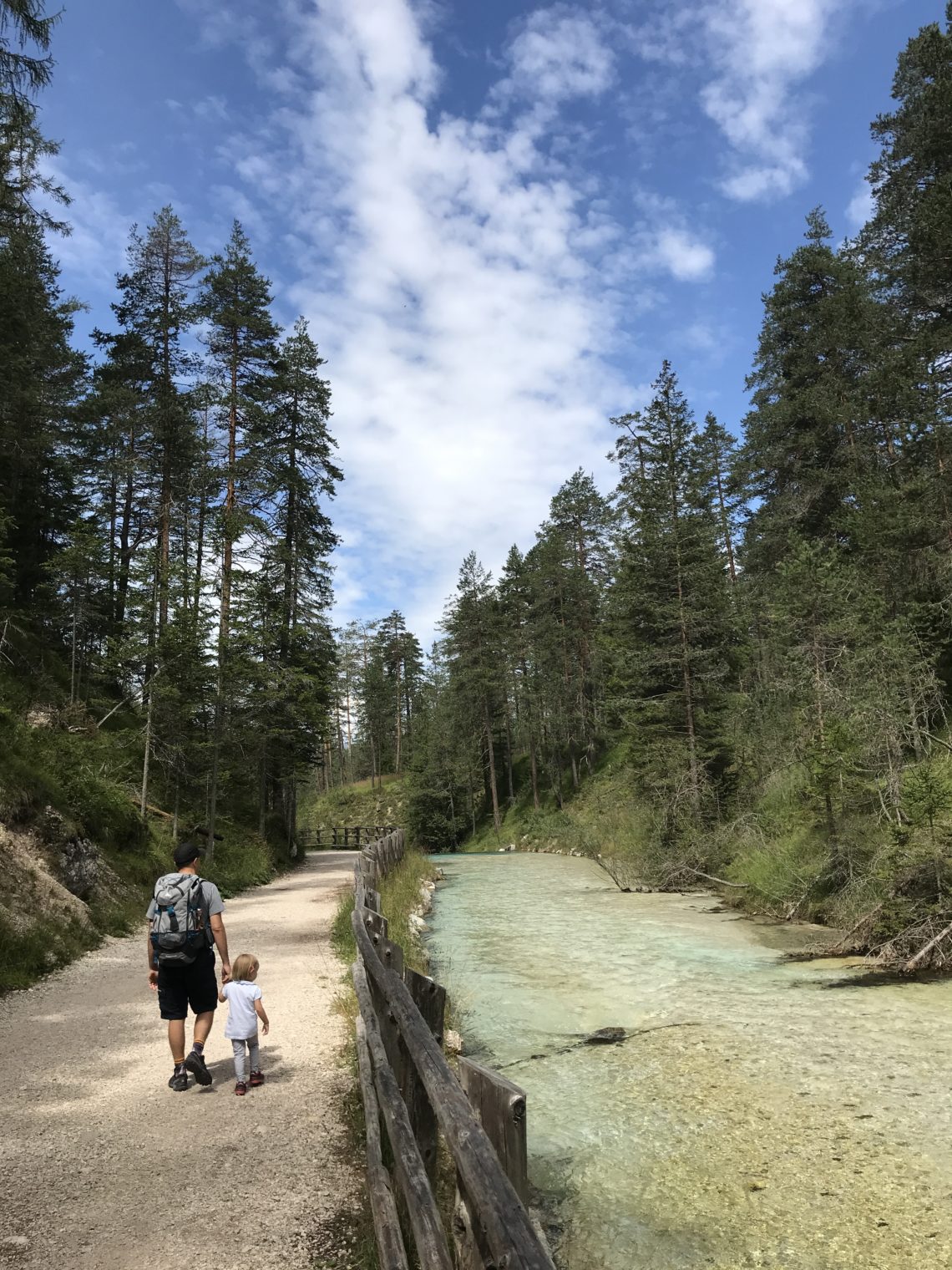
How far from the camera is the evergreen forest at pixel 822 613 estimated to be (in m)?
12.2

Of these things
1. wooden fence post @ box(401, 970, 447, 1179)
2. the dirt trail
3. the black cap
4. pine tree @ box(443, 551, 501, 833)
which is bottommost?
the dirt trail

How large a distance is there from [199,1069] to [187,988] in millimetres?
578

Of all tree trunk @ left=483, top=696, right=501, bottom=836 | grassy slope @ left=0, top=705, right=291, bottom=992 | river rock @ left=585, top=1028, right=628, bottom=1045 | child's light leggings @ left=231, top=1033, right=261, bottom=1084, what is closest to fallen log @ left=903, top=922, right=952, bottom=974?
river rock @ left=585, top=1028, right=628, bottom=1045

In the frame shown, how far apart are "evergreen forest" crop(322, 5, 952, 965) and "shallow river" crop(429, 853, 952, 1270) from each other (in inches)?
93.3

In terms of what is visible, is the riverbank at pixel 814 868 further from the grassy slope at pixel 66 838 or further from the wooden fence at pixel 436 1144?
the grassy slope at pixel 66 838

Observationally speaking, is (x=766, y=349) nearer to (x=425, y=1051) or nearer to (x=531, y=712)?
(x=531, y=712)

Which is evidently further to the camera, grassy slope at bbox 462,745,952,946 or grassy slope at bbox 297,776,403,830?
grassy slope at bbox 297,776,403,830

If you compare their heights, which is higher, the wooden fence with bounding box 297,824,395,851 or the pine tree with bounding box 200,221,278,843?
the pine tree with bounding box 200,221,278,843

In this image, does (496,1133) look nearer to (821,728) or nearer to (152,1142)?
(152,1142)

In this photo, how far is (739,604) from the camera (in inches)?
1144

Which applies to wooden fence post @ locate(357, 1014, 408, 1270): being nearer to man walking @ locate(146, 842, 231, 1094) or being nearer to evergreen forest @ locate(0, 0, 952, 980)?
man walking @ locate(146, 842, 231, 1094)

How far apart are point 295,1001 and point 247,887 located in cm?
1065

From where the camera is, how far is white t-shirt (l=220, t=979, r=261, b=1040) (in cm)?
536

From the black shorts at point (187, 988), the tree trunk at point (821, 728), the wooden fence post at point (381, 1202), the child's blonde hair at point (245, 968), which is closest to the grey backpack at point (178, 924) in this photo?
the black shorts at point (187, 988)
